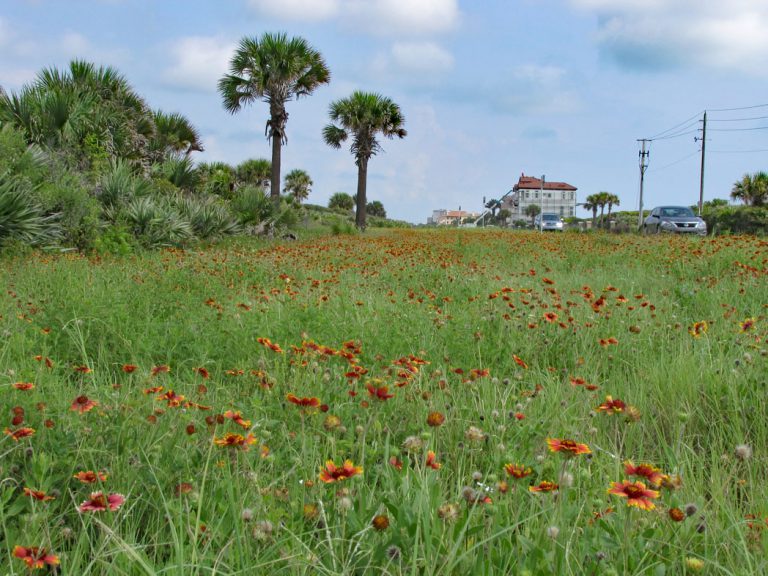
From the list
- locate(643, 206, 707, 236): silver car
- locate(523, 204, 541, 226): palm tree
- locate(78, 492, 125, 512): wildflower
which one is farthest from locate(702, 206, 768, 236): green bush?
locate(523, 204, 541, 226): palm tree

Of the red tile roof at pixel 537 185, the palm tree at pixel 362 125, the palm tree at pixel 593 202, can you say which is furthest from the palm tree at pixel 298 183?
the red tile roof at pixel 537 185

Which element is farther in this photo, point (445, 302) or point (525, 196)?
point (525, 196)

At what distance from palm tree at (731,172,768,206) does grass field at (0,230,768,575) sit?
43.7 meters

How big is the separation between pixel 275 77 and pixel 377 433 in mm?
24104

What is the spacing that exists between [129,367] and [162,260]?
7615mm

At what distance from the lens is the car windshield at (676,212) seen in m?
24.8

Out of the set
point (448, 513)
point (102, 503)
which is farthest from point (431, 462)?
point (102, 503)

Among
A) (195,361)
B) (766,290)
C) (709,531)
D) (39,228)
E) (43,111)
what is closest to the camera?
(709,531)

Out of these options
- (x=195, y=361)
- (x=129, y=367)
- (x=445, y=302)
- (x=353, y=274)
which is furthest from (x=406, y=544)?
(x=353, y=274)

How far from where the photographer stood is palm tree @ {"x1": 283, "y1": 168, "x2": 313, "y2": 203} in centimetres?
6006

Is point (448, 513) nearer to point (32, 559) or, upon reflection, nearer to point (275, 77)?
point (32, 559)

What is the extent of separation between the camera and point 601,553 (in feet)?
4.65

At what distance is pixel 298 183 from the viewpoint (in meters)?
60.3

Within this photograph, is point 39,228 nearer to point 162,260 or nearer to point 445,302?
point 162,260
